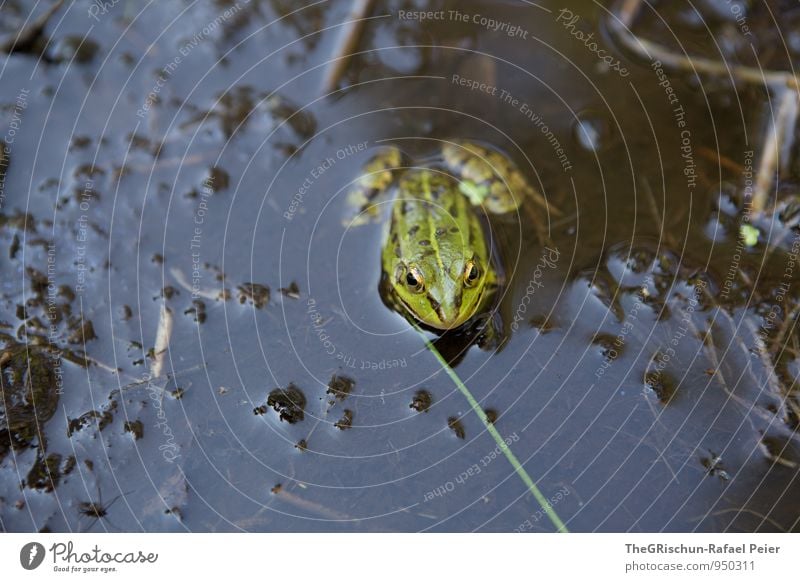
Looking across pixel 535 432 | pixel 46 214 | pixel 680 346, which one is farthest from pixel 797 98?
pixel 46 214

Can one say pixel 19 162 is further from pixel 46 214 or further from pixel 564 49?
pixel 564 49

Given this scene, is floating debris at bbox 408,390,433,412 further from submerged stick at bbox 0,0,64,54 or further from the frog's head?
submerged stick at bbox 0,0,64,54

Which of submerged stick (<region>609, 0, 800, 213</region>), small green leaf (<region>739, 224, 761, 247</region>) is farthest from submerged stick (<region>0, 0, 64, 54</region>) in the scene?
small green leaf (<region>739, 224, 761, 247</region>)

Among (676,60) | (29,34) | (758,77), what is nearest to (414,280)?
(676,60)

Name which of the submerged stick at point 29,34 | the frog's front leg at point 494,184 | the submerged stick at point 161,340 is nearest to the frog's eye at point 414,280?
the frog's front leg at point 494,184

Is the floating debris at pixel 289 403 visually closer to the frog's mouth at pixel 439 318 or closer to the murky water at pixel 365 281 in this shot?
the murky water at pixel 365 281

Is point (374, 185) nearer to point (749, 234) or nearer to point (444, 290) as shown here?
point (444, 290)
